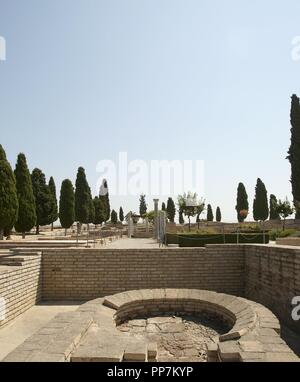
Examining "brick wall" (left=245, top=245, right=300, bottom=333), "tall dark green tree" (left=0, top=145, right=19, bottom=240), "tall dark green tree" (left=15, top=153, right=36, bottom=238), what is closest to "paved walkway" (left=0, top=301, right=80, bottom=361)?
"brick wall" (left=245, top=245, right=300, bottom=333)

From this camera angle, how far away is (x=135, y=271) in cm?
1154

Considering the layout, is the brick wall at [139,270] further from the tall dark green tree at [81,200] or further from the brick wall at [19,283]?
the tall dark green tree at [81,200]

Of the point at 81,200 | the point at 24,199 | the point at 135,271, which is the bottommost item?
the point at 135,271

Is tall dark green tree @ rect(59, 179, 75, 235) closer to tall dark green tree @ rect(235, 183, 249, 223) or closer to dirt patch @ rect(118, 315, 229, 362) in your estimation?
tall dark green tree @ rect(235, 183, 249, 223)

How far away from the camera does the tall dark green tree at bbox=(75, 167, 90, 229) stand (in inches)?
1652

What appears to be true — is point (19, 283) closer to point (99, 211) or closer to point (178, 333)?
point (178, 333)

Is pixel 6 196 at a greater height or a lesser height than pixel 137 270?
greater

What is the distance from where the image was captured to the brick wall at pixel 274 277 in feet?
27.1

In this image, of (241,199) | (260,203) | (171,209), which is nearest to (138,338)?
(260,203)

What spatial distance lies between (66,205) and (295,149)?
2447 centimetres

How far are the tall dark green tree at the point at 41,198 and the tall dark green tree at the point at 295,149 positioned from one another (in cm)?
2349
